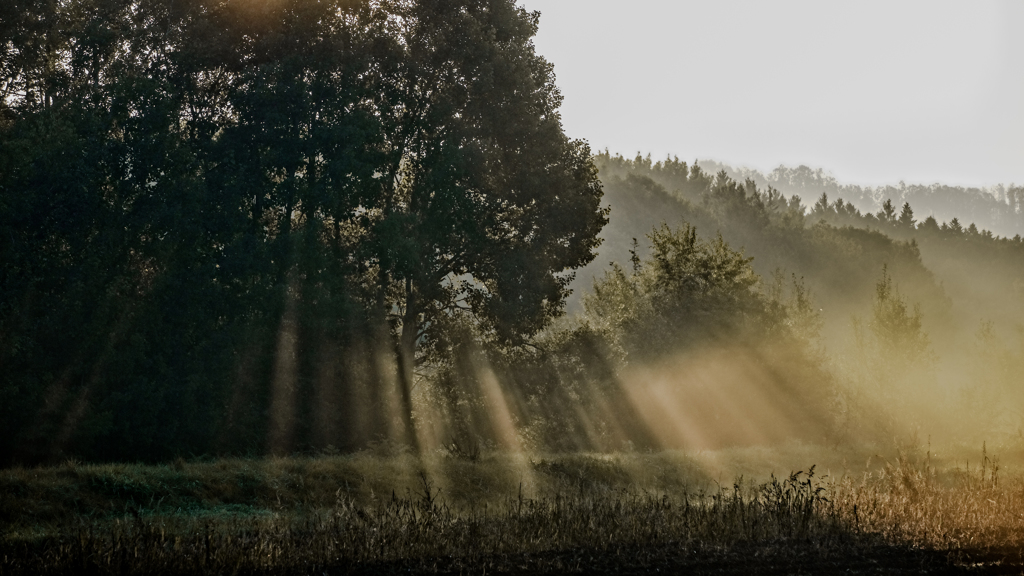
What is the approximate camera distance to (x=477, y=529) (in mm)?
10734

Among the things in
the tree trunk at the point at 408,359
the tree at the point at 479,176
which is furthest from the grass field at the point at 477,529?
the tree at the point at 479,176

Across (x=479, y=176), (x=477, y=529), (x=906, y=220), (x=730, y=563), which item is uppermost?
(x=906, y=220)

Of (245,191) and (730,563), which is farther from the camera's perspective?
(245,191)

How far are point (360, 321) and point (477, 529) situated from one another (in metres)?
17.3

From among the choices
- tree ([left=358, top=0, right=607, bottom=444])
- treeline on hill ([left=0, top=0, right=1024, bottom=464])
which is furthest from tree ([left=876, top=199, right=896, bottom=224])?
tree ([left=358, top=0, right=607, bottom=444])

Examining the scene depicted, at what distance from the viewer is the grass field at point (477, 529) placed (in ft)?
30.5

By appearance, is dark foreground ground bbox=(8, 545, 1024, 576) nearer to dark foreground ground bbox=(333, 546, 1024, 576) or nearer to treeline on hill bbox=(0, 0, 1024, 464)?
dark foreground ground bbox=(333, 546, 1024, 576)

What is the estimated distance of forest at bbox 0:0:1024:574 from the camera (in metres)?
14.3

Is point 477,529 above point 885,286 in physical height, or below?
below

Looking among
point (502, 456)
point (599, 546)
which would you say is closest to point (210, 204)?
point (502, 456)

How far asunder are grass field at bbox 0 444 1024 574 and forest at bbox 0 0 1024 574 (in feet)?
0.33

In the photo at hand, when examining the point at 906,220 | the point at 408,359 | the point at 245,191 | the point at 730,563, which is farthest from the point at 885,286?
the point at 906,220

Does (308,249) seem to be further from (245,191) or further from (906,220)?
(906,220)

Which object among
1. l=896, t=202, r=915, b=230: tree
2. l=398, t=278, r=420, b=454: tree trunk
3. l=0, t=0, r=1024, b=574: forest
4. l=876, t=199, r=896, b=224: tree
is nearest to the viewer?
l=0, t=0, r=1024, b=574: forest
